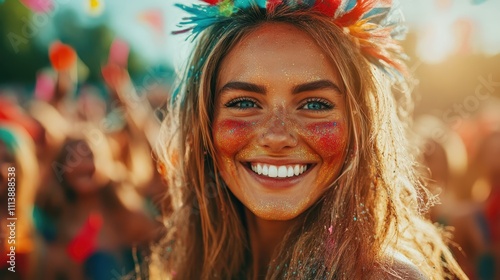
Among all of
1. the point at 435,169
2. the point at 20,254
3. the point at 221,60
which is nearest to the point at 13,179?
the point at 20,254

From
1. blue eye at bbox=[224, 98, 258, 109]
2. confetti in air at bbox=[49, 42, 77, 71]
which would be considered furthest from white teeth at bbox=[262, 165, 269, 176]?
confetti in air at bbox=[49, 42, 77, 71]

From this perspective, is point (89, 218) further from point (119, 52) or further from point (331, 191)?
point (331, 191)

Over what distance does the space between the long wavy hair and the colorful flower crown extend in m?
0.03

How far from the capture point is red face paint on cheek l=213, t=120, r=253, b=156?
88.9 inches

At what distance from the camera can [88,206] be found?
4754mm

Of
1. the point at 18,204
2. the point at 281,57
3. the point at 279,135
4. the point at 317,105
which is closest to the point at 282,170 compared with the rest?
the point at 279,135

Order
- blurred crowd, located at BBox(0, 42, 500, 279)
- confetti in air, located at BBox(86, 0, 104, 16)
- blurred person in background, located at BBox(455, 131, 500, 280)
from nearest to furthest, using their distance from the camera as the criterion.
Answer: confetti in air, located at BBox(86, 0, 104, 16) < blurred crowd, located at BBox(0, 42, 500, 279) < blurred person in background, located at BBox(455, 131, 500, 280)

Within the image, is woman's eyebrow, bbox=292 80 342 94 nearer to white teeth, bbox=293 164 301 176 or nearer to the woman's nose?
the woman's nose

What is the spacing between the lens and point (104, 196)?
4.80 meters

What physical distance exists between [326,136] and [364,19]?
47cm

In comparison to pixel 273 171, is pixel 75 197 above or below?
below

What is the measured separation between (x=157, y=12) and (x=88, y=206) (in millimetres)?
1732

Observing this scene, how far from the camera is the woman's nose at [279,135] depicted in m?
2.14

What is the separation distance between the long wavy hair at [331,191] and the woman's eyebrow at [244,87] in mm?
125
